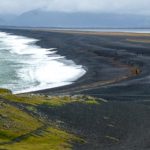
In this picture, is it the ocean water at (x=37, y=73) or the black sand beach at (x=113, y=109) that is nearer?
the black sand beach at (x=113, y=109)

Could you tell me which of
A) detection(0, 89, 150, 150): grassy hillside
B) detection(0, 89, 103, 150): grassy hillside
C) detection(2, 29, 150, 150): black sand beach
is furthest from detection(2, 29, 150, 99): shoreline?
detection(0, 89, 103, 150): grassy hillside

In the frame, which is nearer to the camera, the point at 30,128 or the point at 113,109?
the point at 30,128

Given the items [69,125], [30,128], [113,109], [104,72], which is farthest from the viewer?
[104,72]

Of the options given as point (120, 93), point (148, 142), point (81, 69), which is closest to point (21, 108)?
point (148, 142)

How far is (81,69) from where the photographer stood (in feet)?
305

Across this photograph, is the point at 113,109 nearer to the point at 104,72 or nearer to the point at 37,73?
the point at 104,72

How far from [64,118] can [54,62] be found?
6883 cm

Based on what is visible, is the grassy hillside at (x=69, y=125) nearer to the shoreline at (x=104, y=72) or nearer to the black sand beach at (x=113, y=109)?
the black sand beach at (x=113, y=109)

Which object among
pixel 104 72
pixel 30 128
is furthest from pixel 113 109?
pixel 104 72

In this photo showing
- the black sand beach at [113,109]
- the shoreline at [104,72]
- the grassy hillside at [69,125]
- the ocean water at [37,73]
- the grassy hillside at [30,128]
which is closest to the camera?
the grassy hillside at [30,128]

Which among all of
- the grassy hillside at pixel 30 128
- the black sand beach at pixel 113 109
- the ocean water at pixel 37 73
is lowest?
the ocean water at pixel 37 73

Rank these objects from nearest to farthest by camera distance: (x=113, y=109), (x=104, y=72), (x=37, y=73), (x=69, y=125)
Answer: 1. (x=69, y=125)
2. (x=113, y=109)
3. (x=104, y=72)
4. (x=37, y=73)

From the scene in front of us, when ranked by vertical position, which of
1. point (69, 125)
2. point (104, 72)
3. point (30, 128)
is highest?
point (30, 128)

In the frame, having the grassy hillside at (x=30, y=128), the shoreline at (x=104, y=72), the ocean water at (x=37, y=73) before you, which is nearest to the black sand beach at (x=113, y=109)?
the shoreline at (x=104, y=72)
